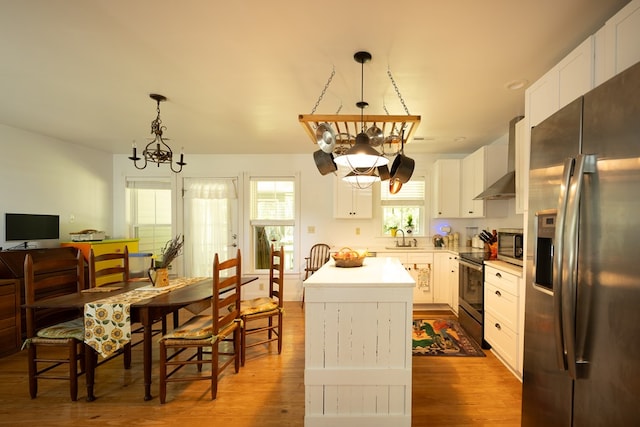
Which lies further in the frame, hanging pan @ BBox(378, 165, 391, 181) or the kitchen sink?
the kitchen sink

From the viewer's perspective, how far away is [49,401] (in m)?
2.00

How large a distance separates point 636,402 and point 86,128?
4.92 meters

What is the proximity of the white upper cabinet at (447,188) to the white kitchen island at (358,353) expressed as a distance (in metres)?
2.93

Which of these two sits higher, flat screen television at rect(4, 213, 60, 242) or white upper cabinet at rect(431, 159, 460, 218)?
white upper cabinet at rect(431, 159, 460, 218)

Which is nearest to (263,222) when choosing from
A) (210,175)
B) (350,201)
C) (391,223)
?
(210,175)

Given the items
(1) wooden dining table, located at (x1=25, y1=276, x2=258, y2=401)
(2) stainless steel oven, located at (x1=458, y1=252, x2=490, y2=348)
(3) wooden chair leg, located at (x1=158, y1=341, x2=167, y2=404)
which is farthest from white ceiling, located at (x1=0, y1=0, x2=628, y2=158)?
(3) wooden chair leg, located at (x1=158, y1=341, x2=167, y2=404)

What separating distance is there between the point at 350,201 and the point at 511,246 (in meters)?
2.31

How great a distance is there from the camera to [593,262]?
0.95 meters

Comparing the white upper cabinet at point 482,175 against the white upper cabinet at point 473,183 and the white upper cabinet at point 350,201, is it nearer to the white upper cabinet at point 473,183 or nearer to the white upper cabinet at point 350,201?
the white upper cabinet at point 473,183

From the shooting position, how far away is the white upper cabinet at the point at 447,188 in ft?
13.4

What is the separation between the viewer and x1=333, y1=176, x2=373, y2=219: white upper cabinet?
14.4 ft

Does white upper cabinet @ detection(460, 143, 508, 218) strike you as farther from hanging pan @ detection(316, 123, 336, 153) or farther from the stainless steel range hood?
hanging pan @ detection(316, 123, 336, 153)

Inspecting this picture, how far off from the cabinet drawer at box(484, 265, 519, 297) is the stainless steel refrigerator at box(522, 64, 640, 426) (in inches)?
46.5

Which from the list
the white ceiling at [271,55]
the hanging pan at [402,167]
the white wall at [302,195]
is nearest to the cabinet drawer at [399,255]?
the white wall at [302,195]
